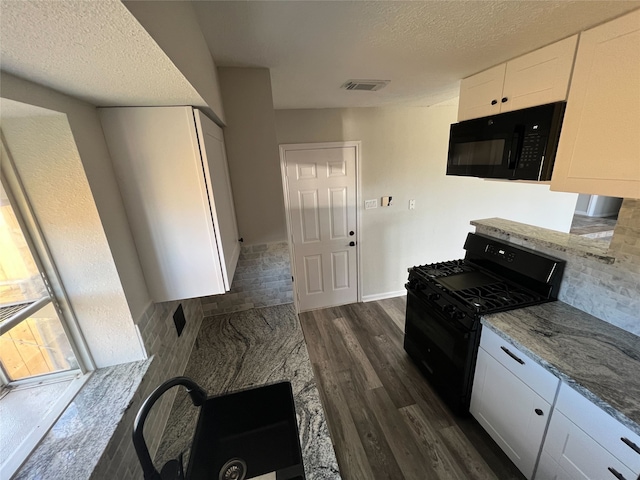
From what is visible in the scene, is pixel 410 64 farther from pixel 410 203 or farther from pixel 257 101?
pixel 410 203

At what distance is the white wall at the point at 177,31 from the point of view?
0.47 metres

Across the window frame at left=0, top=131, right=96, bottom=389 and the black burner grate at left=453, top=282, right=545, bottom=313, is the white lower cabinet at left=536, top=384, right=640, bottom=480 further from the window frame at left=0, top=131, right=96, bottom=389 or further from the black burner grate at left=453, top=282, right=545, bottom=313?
the window frame at left=0, top=131, right=96, bottom=389

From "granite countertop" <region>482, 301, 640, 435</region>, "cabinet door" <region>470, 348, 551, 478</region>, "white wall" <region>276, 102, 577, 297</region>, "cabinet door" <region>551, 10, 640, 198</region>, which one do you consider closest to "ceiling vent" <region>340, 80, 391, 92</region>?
"white wall" <region>276, 102, 577, 297</region>

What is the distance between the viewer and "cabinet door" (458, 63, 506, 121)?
1588 mm

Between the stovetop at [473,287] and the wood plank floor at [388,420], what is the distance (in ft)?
2.94

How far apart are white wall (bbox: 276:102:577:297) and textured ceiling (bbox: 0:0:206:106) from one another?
211 centimetres

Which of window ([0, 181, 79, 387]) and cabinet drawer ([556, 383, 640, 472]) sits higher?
window ([0, 181, 79, 387])

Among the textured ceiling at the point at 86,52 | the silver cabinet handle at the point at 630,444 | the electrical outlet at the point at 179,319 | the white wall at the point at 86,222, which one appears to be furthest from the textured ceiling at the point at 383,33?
the silver cabinet handle at the point at 630,444

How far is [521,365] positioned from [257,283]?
68.3 inches

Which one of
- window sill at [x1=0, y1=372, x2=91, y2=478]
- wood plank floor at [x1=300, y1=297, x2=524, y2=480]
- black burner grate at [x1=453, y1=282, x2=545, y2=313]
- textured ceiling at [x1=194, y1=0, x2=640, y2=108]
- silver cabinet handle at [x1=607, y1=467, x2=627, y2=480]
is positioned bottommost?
wood plank floor at [x1=300, y1=297, x2=524, y2=480]

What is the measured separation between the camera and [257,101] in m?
1.52

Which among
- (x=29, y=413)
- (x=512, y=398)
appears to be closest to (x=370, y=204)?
(x=512, y=398)

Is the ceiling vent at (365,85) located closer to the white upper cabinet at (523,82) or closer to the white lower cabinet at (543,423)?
the white upper cabinet at (523,82)

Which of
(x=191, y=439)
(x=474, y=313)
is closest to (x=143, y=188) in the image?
(x=191, y=439)
